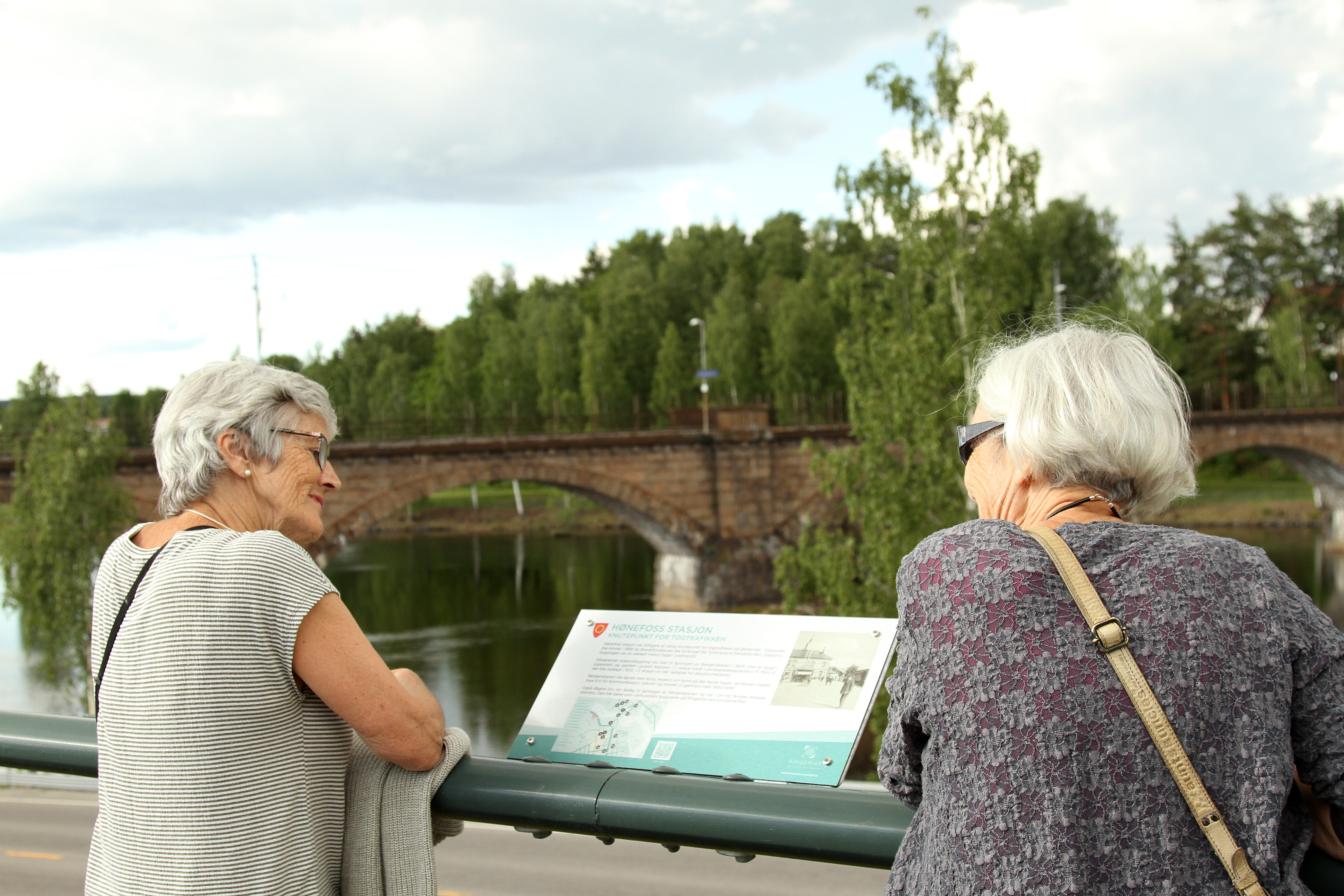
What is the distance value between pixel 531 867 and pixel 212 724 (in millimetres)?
1109

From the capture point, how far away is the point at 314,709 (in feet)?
5.45

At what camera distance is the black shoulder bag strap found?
161cm

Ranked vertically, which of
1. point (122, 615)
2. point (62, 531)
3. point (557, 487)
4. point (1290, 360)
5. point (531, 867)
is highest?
point (1290, 360)

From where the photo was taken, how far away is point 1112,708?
46.9 inches

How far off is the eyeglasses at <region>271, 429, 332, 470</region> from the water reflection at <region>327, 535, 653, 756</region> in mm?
11064

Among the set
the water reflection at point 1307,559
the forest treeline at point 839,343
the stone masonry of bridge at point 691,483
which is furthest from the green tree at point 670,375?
the water reflection at point 1307,559

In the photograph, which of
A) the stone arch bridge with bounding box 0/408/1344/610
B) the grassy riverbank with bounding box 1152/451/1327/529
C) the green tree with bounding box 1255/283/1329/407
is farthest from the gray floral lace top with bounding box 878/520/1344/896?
the green tree with bounding box 1255/283/1329/407

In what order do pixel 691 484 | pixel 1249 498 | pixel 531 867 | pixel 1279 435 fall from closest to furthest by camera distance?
1. pixel 531 867
2. pixel 691 484
3. pixel 1279 435
4. pixel 1249 498

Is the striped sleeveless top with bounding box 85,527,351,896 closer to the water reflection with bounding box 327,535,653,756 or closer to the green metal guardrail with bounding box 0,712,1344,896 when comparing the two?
the green metal guardrail with bounding box 0,712,1344,896

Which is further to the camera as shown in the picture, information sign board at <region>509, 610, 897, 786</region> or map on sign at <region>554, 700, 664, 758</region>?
map on sign at <region>554, 700, 664, 758</region>

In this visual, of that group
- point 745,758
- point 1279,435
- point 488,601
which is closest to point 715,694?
point 745,758

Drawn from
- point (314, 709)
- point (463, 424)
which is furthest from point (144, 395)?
point (314, 709)

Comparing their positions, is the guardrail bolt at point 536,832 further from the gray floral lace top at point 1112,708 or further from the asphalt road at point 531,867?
the gray floral lace top at point 1112,708

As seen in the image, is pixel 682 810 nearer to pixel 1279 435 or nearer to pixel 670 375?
pixel 1279 435
